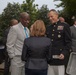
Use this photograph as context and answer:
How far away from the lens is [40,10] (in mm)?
28359

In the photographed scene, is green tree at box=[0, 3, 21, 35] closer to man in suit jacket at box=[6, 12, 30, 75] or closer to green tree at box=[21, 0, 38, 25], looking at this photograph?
green tree at box=[21, 0, 38, 25]

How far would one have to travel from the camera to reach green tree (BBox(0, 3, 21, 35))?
736 inches

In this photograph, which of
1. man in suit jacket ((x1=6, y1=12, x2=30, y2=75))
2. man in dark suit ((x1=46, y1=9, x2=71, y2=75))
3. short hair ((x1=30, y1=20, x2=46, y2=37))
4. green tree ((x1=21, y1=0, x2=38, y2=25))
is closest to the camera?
short hair ((x1=30, y1=20, x2=46, y2=37))

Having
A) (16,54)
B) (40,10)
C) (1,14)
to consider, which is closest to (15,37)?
(16,54)

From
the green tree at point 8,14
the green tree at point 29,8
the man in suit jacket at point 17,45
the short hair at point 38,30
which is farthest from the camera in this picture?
the green tree at point 29,8

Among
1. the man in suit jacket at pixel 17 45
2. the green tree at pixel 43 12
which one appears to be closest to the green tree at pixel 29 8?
the green tree at pixel 43 12

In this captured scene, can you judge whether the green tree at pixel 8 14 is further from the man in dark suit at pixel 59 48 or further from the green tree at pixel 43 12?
the man in dark suit at pixel 59 48

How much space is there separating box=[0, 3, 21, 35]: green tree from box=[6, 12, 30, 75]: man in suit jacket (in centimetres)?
1195

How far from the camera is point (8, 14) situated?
19.2 metres

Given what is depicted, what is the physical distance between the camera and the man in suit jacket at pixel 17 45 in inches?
253

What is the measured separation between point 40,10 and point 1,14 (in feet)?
30.7

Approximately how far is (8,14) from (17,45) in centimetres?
1295

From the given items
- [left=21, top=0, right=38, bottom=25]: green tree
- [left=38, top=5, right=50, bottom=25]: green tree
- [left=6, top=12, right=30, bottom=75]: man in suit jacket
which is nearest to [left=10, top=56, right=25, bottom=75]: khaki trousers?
[left=6, top=12, right=30, bottom=75]: man in suit jacket

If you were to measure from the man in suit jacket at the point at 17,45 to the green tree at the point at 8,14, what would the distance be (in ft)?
39.2
